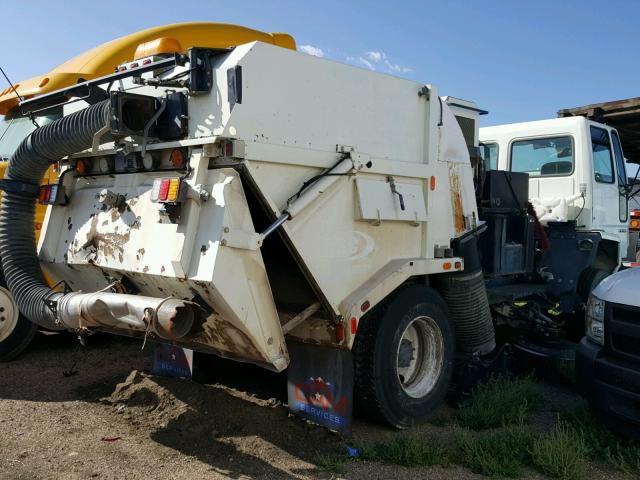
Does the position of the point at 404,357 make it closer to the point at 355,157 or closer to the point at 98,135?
the point at 355,157

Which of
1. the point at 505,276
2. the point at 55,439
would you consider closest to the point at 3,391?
the point at 55,439

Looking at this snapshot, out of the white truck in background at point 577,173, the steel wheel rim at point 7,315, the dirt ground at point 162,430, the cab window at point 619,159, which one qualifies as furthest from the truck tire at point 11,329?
the cab window at point 619,159

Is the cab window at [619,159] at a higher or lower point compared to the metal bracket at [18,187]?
higher

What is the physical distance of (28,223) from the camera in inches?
167

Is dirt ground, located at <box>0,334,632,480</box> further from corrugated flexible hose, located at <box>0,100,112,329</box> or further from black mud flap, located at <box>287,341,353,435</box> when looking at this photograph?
corrugated flexible hose, located at <box>0,100,112,329</box>

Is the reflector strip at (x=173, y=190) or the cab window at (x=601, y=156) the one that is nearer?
the reflector strip at (x=173, y=190)

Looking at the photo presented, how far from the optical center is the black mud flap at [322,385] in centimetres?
411

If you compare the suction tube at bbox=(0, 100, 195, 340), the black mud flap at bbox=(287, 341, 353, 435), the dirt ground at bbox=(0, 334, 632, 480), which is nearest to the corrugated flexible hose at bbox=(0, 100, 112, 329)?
the suction tube at bbox=(0, 100, 195, 340)

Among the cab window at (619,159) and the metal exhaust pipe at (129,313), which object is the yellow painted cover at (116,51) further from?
the cab window at (619,159)

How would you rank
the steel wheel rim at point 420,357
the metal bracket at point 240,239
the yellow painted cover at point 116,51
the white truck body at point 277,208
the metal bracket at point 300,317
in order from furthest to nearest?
the yellow painted cover at point 116,51 → the steel wheel rim at point 420,357 → the metal bracket at point 300,317 → the white truck body at point 277,208 → the metal bracket at point 240,239

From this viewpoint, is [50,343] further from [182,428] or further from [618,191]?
[618,191]

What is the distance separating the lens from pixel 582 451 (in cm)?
386

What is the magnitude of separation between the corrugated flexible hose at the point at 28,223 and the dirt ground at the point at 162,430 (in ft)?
2.78

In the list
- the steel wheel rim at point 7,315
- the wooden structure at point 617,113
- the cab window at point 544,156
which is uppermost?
the wooden structure at point 617,113
